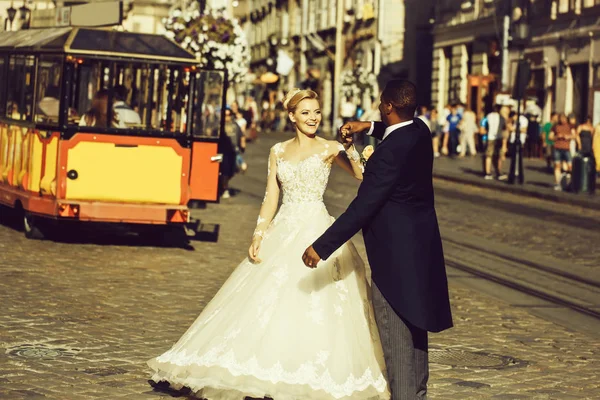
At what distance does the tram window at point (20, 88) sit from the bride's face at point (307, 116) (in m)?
9.82

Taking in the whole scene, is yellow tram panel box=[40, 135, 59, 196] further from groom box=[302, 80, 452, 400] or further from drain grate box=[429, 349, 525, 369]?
groom box=[302, 80, 452, 400]

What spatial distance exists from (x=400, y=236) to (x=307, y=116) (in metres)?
1.28

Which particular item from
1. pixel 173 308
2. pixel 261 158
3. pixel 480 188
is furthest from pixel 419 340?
pixel 261 158

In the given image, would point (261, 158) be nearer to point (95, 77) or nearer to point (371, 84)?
point (371, 84)

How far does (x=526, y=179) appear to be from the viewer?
1261 inches

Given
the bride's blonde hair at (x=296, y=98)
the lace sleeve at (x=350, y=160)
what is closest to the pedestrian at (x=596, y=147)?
the lace sleeve at (x=350, y=160)

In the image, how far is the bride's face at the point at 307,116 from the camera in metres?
7.69

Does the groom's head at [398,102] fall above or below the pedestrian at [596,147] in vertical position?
below

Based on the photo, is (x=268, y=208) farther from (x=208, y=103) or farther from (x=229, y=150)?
(x=229, y=150)

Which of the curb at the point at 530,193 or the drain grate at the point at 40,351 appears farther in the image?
the curb at the point at 530,193

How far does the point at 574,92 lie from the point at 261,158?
906 centimetres

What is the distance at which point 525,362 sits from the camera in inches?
372

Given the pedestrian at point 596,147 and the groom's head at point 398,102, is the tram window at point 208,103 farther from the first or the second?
the pedestrian at point 596,147

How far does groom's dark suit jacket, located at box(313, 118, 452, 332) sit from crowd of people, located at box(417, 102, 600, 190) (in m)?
20.1
